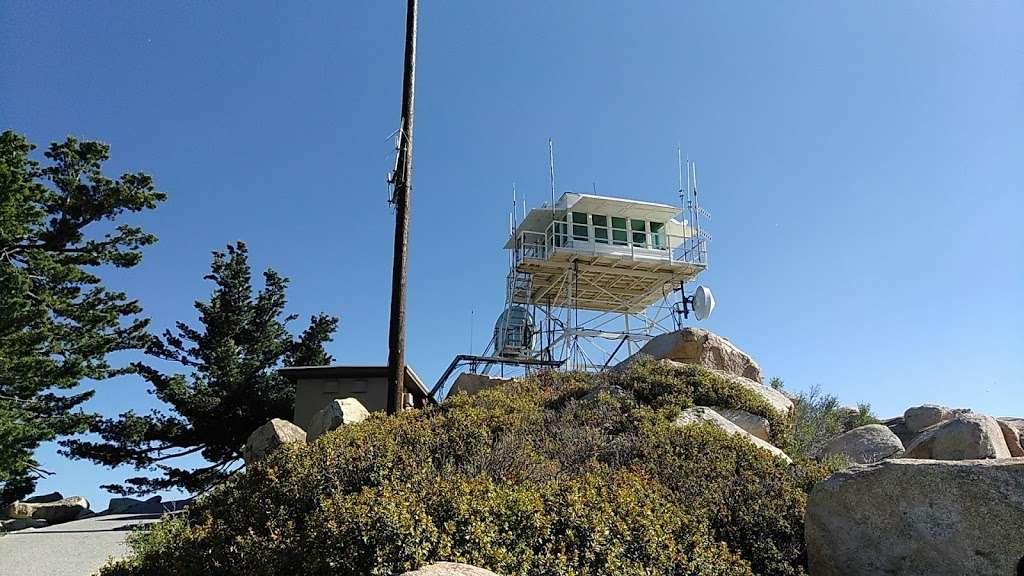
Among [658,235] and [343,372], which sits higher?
[658,235]

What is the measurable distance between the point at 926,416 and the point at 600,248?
12448 mm

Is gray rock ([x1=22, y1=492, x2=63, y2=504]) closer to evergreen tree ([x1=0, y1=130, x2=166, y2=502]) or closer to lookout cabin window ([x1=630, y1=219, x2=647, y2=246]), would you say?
evergreen tree ([x1=0, y1=130, x2=166, y2=502])

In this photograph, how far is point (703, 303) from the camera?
2552 centimetres

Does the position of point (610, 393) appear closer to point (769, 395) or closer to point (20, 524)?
point (769, 395)

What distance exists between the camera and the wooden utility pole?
12.6 meters

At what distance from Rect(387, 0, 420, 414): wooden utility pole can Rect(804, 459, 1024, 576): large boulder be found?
297 inches

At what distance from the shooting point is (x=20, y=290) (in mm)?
19078

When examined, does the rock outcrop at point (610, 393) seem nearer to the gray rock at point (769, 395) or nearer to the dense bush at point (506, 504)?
the dense bush at point (506, 504)

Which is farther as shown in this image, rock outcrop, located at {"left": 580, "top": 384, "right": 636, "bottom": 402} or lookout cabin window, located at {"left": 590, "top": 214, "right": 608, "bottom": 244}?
lookout cabin window, located at {"left": 590, "top": 214, "right": 608, "bottom": 244}

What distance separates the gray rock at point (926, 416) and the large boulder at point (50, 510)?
25.9 meters

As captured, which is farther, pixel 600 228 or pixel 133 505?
pixel 600 228

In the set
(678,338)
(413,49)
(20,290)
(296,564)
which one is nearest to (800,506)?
(296,564)

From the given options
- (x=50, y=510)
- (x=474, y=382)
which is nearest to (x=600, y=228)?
(x=474, y=382)

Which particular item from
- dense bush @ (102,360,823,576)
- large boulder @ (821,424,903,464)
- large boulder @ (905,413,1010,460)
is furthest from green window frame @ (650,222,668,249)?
dense bush @ (102,360,823,576)
